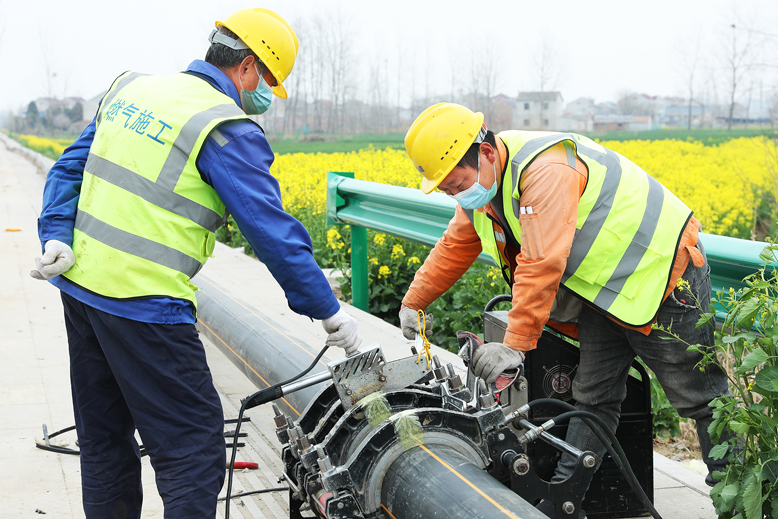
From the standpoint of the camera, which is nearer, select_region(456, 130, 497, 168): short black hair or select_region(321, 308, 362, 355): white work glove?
select_region(321, 308, 362, 355): white work glove

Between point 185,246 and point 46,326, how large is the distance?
474 cm

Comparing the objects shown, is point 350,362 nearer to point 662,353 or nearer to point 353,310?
point 662,353

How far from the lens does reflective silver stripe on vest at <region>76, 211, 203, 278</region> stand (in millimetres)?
2395

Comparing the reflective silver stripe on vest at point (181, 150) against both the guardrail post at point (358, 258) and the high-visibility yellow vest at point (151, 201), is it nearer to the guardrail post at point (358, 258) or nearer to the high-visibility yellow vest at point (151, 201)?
the high-visibility yellow vest at point (151, 201)

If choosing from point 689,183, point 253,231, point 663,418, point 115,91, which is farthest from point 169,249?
point 689,183

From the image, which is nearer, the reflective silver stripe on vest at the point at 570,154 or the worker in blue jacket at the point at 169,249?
the worker in blue jacket at the point at 169,249

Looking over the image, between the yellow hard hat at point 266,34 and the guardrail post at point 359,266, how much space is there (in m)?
3.65

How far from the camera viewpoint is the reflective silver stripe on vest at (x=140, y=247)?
7.86 ft

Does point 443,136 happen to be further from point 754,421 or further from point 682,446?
point 682,446

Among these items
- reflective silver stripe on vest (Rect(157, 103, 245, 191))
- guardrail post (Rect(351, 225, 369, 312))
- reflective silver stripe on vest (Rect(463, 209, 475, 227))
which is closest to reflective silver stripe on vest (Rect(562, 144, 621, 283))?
reflective silver stripe on vest (Rect(463, 209, 475, 227))

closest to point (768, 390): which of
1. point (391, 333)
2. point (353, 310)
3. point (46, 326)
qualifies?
point (391, 333)

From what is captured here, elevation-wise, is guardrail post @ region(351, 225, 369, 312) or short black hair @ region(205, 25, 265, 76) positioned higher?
short black hair @ region(205, 25, 265, 76)

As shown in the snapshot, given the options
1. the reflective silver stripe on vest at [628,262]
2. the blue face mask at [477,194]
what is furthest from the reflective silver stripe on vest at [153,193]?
the reflective silver stripe on vest at [628,262]

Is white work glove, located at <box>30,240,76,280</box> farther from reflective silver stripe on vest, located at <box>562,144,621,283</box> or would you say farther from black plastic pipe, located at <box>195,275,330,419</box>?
reflective silver stripe on vest, located at <box>562,144,621,283</box>
